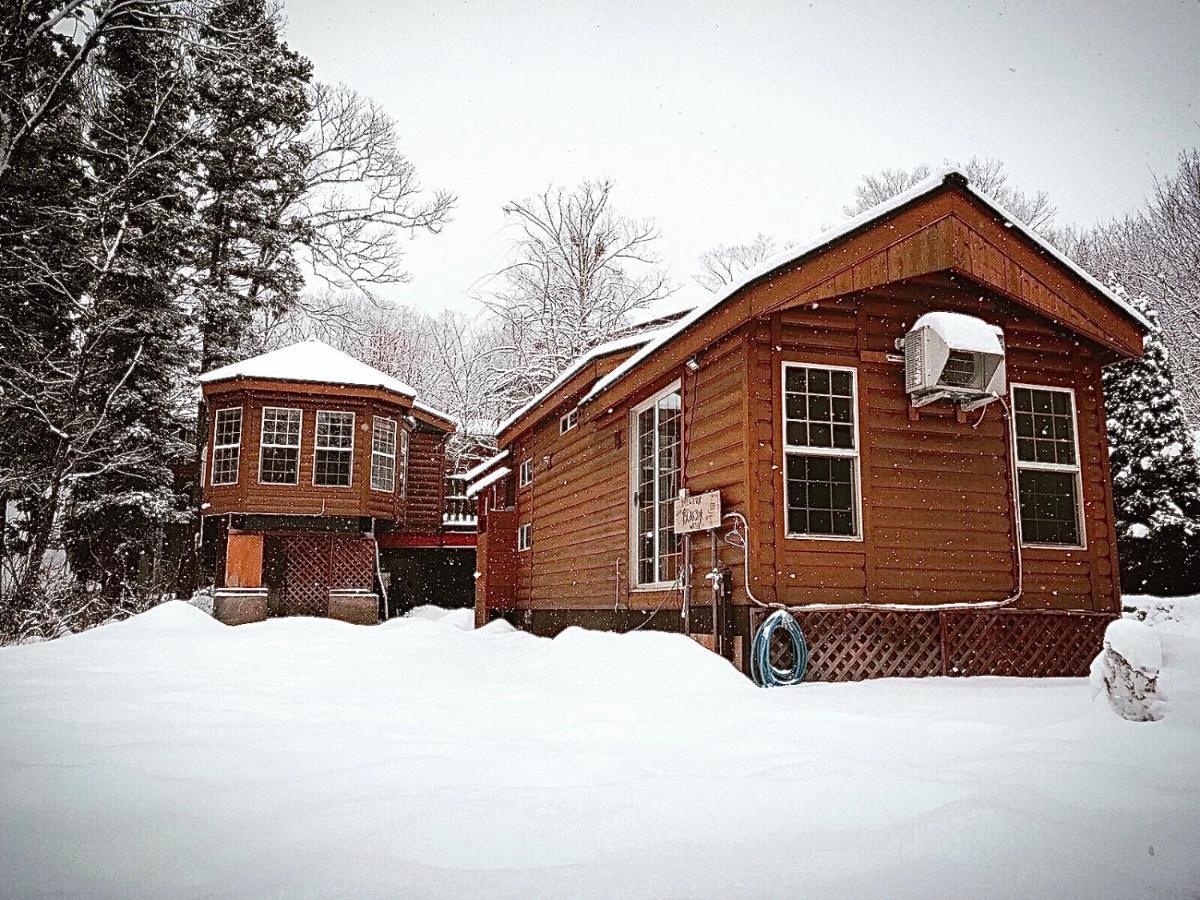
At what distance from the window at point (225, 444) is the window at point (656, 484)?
12189 millimetres

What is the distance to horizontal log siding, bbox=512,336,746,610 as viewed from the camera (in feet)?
25.4

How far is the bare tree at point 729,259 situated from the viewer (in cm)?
2941

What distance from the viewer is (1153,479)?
13.9 m

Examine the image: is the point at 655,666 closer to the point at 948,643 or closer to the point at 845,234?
the point at 948,643

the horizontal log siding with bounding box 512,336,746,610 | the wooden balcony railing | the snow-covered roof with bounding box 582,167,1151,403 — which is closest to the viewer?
the snow-covered roof with bounding box 582,167,1151,403

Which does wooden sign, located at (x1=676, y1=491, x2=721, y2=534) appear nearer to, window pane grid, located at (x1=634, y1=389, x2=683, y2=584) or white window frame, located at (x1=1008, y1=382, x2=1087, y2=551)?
window pane grid, located at (x1=634, y1=389, x2=683, y2=584)

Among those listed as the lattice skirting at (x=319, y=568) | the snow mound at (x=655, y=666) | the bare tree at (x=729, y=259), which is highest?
the bare tree at (x=729, y=259)

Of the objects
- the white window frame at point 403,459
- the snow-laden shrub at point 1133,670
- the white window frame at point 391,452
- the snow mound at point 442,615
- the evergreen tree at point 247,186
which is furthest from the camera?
the evergreen tree at point 247,186

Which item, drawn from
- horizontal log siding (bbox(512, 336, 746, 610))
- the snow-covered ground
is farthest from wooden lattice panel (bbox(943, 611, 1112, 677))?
horizontal log siding (bbox(512, 336, 746, 610))

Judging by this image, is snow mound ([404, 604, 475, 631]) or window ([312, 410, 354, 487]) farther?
window ([312, 410, 354, 487])

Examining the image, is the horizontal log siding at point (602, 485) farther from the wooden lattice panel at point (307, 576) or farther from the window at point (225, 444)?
the window at point (225, 444)

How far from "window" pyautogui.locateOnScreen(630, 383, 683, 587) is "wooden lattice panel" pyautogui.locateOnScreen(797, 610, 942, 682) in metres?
2.00

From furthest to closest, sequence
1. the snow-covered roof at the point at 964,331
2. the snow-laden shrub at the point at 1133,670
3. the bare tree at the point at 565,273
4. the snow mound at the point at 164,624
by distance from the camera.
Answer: the bare tree at the point at 565,273
the snow mound at the point at 164,624
the snow-covered roof at the point at 964,331
the snow-laden shrub at the point at 1133,670

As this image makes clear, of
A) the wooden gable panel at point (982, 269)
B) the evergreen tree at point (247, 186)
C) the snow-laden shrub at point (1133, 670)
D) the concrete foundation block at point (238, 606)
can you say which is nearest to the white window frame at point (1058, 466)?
the wooden gable panel at point (982, 269)
